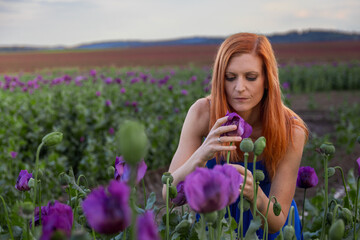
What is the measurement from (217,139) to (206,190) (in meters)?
0.49

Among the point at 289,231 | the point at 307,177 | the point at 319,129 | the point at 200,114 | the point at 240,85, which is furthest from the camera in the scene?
the point at 319,129

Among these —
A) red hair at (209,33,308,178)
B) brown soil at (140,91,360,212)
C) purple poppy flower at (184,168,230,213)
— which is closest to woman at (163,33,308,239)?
red hair at (209,33,308,178)

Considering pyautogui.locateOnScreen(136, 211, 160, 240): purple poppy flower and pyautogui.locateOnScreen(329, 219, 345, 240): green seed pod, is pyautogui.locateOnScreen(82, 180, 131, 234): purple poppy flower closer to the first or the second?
pyautogui.locateOnScreen(136, 211, 160, 240): purple poppy flower

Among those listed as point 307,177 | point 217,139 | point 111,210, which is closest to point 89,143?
point 307,177

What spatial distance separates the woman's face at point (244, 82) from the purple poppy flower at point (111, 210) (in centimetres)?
126

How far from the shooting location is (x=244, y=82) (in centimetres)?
172

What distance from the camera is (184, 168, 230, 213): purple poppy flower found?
602 millimetres

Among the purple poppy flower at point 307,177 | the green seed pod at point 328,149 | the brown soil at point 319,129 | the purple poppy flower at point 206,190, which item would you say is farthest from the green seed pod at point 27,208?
the brown soil at point 319,129

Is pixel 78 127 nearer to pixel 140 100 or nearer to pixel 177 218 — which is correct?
pixel 140 100

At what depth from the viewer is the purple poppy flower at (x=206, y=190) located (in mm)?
602

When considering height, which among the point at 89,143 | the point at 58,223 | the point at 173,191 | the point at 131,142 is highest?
the point at 131,142

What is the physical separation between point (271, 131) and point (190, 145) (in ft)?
1.21

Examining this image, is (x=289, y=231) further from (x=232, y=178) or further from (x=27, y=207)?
(x=27, y=207)

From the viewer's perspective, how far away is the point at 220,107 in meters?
1.78
